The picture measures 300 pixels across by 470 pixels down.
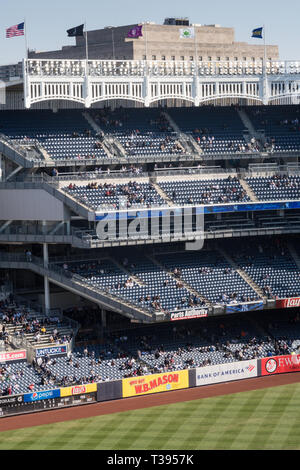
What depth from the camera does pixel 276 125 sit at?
63.3m

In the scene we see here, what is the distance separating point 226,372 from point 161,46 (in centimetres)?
5129

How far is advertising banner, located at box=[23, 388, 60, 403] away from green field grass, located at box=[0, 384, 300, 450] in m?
2.74

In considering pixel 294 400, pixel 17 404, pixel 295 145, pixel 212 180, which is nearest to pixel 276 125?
pixel 295 145

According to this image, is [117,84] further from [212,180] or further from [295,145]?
[295,145]

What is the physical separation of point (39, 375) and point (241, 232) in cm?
1619

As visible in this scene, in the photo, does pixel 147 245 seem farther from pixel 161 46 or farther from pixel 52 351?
pixel 161 46

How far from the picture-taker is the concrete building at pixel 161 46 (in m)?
88.2

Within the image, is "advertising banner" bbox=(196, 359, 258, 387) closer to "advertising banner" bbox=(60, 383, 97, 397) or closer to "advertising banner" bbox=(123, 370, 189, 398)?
"advertising banner" bbox=(123, 370, 189, 398)

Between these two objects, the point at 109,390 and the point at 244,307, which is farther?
the point at 244,307

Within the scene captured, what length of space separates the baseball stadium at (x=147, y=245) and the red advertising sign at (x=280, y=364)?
2.8 inches

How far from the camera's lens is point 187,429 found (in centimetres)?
4034

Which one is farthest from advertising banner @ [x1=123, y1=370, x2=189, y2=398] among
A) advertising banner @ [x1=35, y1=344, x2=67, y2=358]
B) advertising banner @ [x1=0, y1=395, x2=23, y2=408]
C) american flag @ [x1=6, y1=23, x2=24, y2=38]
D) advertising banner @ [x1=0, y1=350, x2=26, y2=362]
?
american flag @ [x1=6, y1=23, x2=24, y2=38]

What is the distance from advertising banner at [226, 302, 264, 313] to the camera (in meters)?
50.8

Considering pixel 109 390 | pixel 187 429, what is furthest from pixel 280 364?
pixel 187 429
